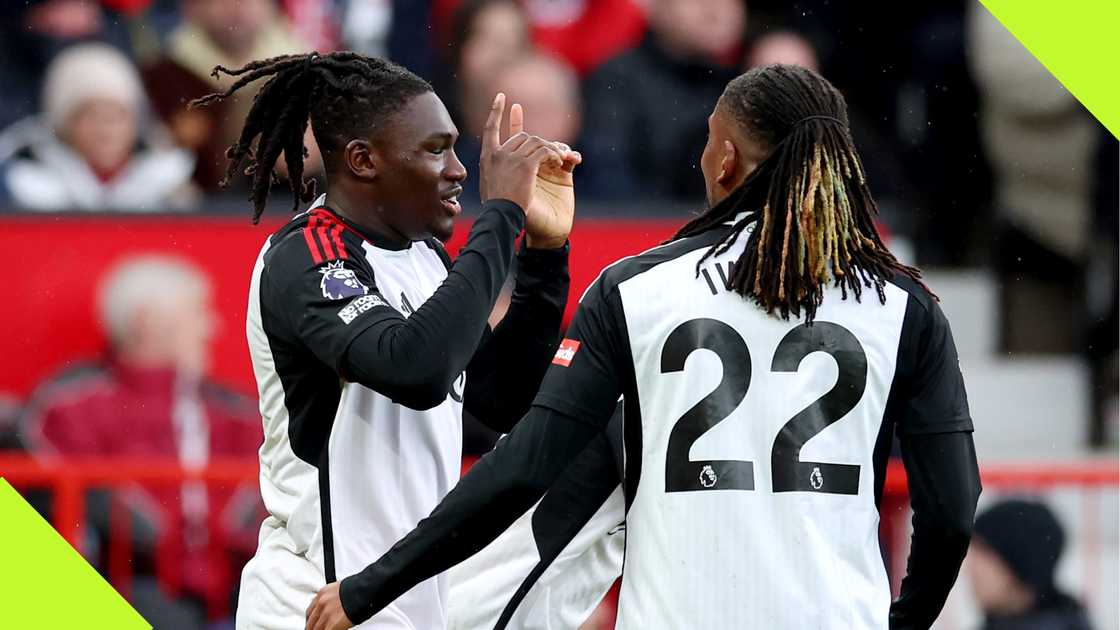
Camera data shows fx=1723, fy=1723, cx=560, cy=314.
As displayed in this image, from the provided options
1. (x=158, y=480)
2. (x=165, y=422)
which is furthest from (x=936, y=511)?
(x=165, y=422)

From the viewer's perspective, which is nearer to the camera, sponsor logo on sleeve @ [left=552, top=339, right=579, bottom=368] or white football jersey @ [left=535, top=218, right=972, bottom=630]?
white football jersey @ [left=535, top=218, right=972, bottom=630]

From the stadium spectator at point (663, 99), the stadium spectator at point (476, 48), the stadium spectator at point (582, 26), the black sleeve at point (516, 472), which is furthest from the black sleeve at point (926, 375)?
the stadium spectator at point (582, 26)

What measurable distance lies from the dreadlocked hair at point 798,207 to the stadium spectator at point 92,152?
525 centimetres

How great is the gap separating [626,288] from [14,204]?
5.30m

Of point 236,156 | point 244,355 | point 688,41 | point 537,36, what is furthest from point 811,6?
point 236,156

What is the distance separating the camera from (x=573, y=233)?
7.63 meters

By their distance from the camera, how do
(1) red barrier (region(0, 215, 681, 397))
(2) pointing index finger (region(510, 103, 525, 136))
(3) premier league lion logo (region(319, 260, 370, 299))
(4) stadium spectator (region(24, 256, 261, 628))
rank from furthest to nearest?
(1) red barrier (region(0, 215, 681, 397)), (4) stadium spectator (region(24, 256, 261, 628)), (2) pointing index finger (region(510, 103, 525, 136)), (3) premier league lion logo (region(319, 260, 370, 299))

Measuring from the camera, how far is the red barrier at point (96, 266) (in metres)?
7.55

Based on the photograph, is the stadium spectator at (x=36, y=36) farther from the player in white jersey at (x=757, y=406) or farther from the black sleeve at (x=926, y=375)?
the black sleeve at (x=926, y=375)

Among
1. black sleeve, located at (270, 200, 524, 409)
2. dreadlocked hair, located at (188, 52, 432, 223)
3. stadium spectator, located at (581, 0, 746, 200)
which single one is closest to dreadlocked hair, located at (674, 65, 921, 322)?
black sleeve, located at (270, 200, 524, 409)

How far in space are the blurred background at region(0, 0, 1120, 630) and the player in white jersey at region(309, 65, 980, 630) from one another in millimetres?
3785

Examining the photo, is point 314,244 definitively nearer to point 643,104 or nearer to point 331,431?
point 331,431

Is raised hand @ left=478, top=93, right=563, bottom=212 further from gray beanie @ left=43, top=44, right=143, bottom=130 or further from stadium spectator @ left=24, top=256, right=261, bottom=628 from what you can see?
gray beanie @ left=43, top=44, right=143, bottom=130

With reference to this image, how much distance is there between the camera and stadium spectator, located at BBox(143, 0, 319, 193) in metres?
8.67
